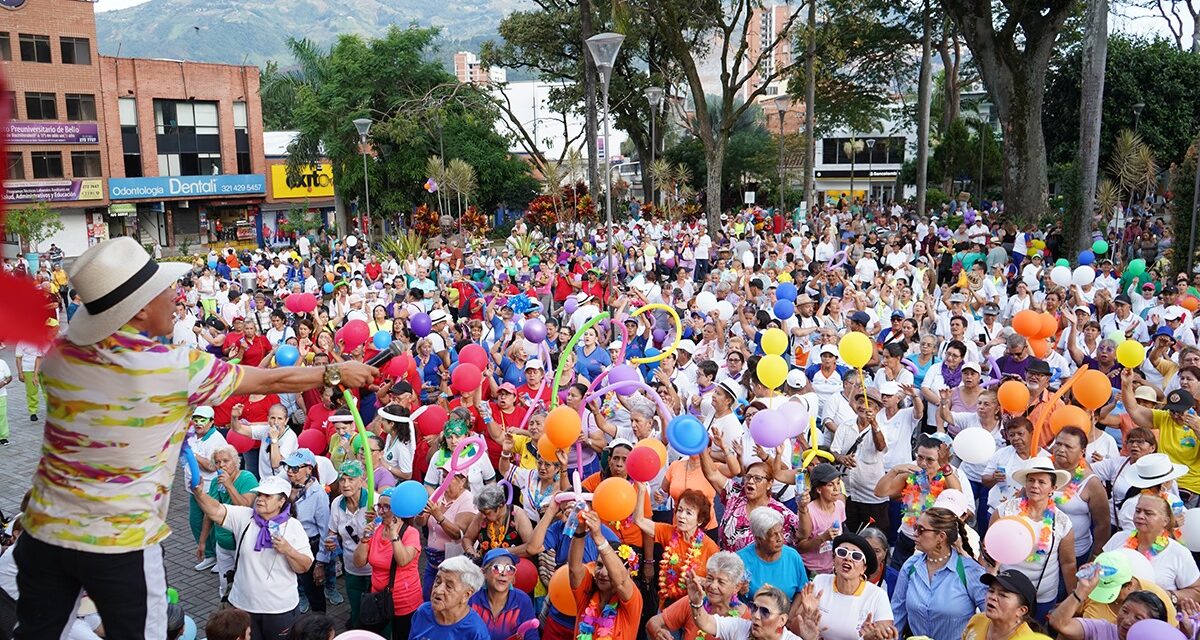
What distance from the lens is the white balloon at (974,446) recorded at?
6113mm

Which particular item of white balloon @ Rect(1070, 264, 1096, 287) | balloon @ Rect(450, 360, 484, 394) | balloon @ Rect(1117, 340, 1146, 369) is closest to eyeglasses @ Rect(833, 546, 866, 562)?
balloon @ Rect(450, 360, 484, 394)

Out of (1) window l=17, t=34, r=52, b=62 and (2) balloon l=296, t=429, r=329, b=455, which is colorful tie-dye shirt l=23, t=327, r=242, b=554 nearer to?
(2) balloon l=296, t=429, r=329, b=455

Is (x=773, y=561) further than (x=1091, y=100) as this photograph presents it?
No

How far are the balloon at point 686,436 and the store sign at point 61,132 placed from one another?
40.7 metres

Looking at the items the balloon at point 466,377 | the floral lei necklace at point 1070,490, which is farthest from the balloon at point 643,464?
the balloon at point 466,377

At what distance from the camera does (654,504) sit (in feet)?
20.6

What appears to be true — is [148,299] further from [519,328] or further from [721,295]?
[721,295]

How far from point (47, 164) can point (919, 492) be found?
144 ft

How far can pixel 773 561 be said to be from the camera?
201 inches

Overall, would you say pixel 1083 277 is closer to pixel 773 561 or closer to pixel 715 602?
pixel 773 561

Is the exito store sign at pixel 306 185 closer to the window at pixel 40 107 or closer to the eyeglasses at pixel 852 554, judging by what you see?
the window at pixel 40 107

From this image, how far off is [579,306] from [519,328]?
6.88 feet

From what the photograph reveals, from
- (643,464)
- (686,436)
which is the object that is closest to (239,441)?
(686,436)

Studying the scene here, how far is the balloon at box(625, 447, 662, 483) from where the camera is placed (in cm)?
516
